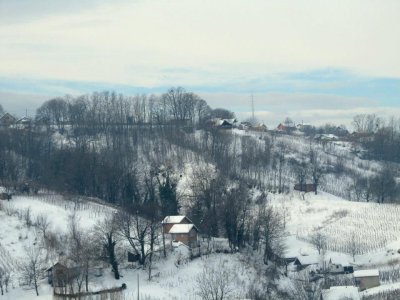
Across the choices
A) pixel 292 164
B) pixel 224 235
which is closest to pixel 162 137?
pixel 292 164

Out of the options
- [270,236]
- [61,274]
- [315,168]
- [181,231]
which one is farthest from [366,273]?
[315,168]

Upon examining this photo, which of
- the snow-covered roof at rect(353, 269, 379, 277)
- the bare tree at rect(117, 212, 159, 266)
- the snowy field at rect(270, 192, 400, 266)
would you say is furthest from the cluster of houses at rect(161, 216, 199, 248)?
the snow-covered roof at rect(353, 269, 379, 277)

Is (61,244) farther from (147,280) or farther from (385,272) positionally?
(385,272)

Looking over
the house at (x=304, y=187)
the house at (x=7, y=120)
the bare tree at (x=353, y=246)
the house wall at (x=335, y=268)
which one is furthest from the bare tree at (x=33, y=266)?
the house at (x=7, y=120)

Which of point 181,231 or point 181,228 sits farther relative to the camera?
point 181,228

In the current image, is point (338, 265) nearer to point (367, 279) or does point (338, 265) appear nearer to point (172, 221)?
point (367, 279)

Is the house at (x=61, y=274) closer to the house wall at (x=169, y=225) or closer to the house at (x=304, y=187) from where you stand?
the house wall at (x=169, y=225)
